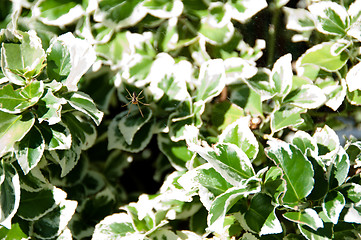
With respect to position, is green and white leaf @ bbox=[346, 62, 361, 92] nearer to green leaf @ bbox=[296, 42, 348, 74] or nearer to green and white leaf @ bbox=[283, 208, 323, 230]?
green leaf @ bbox=[296, 42, 348, 74]

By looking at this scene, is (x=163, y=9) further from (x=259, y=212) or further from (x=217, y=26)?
(x=259, y=212)

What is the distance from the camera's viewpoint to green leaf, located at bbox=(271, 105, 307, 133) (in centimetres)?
106

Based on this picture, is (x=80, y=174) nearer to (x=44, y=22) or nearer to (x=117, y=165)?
(x=117, y=165)

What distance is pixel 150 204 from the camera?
3.42 ft

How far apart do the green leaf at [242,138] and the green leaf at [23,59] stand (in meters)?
0.43

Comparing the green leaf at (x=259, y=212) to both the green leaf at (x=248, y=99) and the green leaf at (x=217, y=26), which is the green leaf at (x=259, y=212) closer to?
the green leaf at (x=248, y=99)

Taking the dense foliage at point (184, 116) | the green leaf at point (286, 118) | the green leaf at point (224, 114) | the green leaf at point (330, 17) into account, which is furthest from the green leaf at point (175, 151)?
the green leaf at point (330, 17)

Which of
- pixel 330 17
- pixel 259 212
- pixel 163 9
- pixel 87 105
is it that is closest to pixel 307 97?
pixel 330 17

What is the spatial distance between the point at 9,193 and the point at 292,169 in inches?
23.2

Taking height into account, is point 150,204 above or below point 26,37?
below

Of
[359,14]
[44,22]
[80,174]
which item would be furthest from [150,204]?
[359,14]

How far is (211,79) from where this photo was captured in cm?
108

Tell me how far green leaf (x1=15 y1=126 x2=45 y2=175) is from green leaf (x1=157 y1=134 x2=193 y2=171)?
1.08ft

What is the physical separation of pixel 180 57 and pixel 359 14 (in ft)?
1.50
